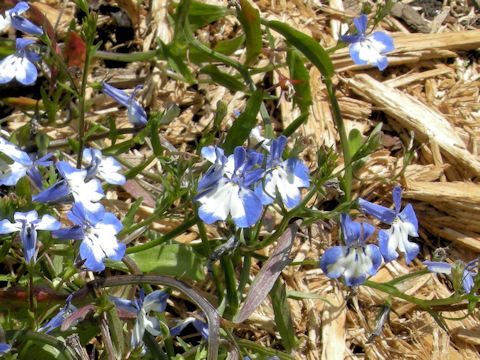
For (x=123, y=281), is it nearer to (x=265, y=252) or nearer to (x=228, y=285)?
(x=228, y=285)

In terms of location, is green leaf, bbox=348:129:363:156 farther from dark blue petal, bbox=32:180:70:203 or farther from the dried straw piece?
dark blue petal, bbox=32:180:70:203

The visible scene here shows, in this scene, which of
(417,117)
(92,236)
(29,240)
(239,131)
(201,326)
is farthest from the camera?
(417,117)

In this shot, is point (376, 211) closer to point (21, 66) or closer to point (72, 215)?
point (72, 215)

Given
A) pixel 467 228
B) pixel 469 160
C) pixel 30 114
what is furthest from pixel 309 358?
pixel 30 114

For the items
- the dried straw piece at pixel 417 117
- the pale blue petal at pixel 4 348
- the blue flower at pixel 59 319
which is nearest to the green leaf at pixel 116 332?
the blue flower at pixel 59 319

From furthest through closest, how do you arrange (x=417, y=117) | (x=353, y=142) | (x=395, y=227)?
1. (x=417, y=117)
2. (x=353, y=142)
3. (x=395, y=227)

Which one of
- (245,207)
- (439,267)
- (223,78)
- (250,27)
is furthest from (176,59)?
(439,267)
